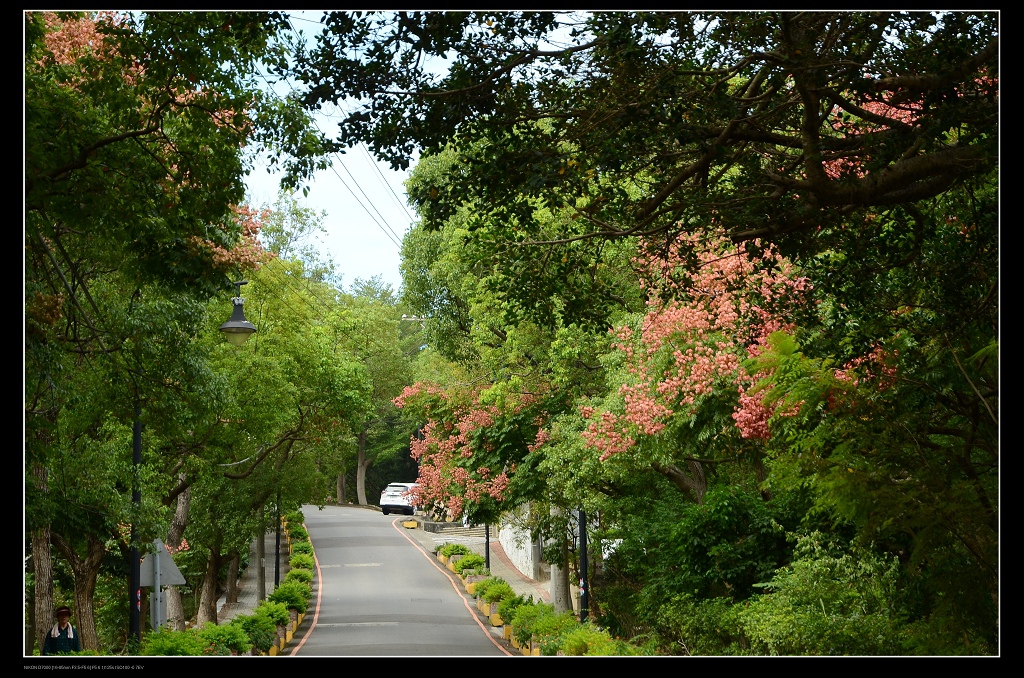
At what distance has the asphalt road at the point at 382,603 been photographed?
60.0 feet

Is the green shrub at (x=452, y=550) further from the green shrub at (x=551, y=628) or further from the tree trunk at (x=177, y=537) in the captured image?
the green shrub at (x=551, y=628)

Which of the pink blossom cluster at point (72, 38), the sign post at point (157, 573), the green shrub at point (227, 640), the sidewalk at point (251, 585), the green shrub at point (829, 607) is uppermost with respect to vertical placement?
the pink blossom cluster at point (72, 38)

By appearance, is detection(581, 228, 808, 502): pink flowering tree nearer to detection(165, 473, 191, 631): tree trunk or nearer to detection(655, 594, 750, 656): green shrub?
detection(655, 594, 750, 656): green shrub

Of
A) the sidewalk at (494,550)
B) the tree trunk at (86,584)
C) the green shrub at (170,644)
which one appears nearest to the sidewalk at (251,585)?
the sidewalk at (494,550)

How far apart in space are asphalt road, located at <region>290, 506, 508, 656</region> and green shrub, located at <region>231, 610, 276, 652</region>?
1.68ft

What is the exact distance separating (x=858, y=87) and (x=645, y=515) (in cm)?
1184

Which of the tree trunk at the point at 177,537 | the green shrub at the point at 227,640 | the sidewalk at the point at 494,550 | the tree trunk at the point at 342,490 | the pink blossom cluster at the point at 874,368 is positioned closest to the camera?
the pink blossom cluster at the point at 874,368

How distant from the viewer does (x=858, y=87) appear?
25.2 ft

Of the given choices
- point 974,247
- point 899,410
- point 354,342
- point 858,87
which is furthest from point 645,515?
point 354,342

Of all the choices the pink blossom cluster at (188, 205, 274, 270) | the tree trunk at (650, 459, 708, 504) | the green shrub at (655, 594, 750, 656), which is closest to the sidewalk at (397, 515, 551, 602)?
the tree trunk at (650, 459, 708, 504)

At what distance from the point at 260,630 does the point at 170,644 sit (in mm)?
6361

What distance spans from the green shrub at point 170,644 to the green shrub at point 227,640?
1.47 m

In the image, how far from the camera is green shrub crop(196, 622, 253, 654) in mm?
14195
